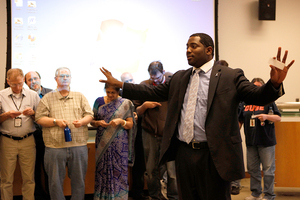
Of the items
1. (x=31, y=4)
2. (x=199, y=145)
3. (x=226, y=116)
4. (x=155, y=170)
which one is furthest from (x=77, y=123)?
(x=31, y=4)

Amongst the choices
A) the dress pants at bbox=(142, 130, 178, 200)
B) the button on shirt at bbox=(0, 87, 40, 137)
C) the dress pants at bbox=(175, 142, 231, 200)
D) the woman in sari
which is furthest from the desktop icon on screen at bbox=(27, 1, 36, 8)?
the dress pants at bbox=(175, 142, 231, 200)

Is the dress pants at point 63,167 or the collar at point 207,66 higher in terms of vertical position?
the collar at point 207,66

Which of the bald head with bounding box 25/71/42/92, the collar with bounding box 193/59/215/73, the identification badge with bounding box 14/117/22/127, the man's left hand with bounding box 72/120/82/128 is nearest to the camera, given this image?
the collar with bounding box 193/59/215/73

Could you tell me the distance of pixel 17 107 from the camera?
122 inches

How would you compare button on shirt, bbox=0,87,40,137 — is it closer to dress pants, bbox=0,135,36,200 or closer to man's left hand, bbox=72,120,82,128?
dress pants, bbox=0,135,36,200

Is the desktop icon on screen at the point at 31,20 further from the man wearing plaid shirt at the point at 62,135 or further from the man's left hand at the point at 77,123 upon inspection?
the man's left hand at the point at 77,123

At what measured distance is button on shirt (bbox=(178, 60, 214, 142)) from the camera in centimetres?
176

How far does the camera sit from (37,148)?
346cm

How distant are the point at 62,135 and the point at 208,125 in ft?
5.56

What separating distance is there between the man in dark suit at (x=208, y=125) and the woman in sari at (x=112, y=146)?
3.97 ft

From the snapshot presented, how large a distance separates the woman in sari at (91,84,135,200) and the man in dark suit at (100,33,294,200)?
1211 millimetres

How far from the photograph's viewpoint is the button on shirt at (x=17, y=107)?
3.03 meters

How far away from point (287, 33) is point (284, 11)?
1.24 feet

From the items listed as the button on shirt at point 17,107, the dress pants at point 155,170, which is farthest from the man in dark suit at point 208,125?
the button on shirt at point 17,107
